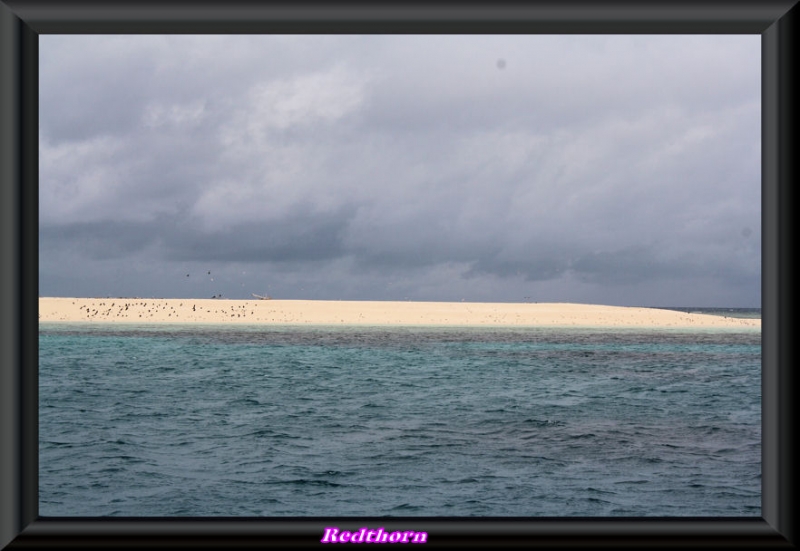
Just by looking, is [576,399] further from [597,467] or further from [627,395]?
[597,467]

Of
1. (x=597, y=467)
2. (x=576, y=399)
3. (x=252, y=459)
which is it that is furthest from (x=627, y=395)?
(x=252, y=459)

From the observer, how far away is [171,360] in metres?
32.8

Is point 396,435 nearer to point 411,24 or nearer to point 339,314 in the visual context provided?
point 411,24

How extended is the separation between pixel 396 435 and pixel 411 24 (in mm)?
11834

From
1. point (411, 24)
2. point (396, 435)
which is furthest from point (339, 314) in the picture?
point (411, 24)

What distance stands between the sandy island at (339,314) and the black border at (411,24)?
201 feet

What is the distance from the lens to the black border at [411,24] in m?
3.55

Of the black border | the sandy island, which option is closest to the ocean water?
the black border

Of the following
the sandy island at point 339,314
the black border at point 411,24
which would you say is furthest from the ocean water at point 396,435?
the sandy island at point 339,314

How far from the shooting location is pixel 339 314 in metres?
73.8

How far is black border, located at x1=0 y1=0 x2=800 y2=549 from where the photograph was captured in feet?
11.6

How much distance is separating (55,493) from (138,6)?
8.20 meters

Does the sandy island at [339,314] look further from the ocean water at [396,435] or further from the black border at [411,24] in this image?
the black border at [411,24]

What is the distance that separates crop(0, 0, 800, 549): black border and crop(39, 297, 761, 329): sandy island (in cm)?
6120
